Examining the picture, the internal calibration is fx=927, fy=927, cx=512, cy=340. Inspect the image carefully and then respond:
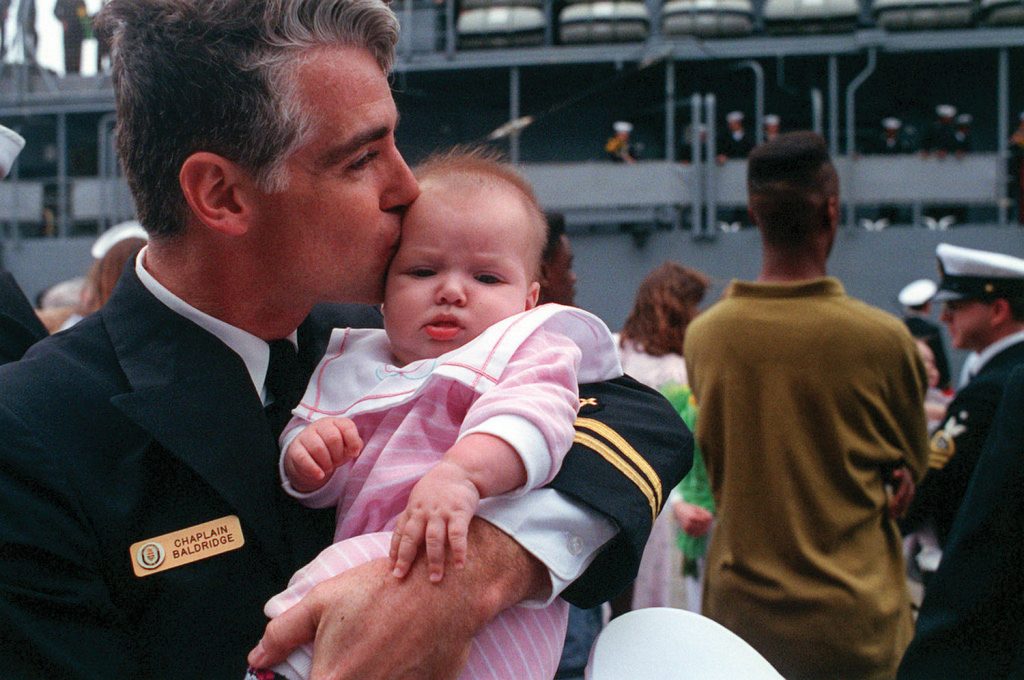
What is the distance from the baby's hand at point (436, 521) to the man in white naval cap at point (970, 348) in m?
1.79

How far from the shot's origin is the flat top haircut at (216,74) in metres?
1.39

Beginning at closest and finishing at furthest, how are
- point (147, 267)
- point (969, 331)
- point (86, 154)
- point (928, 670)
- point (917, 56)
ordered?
point (147, 267), point (928, 670), point (969, 331), point (917, 56), point (86, 154)

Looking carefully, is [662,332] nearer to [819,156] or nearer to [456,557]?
[819,156]

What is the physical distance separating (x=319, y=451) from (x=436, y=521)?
0.27 metres

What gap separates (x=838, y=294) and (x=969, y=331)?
4.16ft

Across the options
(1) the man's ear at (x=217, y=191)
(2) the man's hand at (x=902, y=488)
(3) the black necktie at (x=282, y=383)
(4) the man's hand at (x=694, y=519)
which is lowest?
(4) the man's hand at (x=694, y=519)

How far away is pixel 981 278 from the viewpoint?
382cm

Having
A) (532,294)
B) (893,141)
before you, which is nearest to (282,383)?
(532,294)

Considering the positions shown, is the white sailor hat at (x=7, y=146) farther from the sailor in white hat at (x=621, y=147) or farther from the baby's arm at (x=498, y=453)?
the sailor in white hat at (x=621, y=147)

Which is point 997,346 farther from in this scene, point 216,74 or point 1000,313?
point 216,74

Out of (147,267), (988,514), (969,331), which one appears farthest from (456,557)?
(969,331)

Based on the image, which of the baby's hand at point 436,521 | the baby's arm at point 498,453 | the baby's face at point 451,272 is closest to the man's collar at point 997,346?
the baby's face at point 451,272

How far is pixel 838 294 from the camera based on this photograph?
291 cm

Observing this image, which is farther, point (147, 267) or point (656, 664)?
point (147, 267)
